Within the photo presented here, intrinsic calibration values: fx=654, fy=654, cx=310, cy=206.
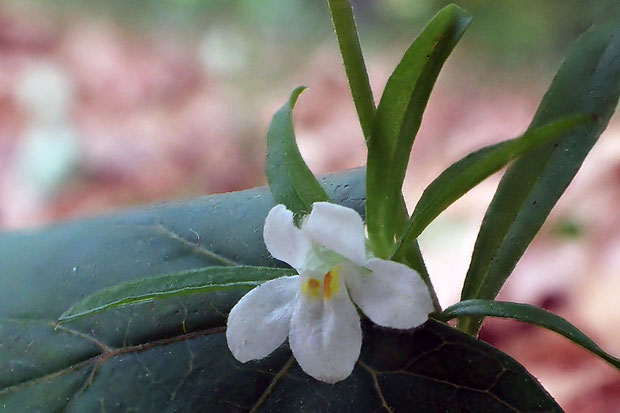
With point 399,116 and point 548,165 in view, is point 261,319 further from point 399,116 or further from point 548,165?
point 548,165

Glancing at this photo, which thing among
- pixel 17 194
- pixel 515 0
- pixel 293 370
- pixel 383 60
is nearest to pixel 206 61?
pixel 383 60

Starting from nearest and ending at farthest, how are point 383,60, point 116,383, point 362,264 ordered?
point 362,264
point 116,383
point 383,60

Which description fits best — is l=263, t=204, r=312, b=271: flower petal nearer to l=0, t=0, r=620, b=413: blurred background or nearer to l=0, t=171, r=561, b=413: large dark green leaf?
Result: l=0, t=171, r=561, b=413: large dark green leaf

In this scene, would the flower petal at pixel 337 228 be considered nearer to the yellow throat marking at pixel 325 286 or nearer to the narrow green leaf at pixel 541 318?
the yellow throat marking at pixel 325 286

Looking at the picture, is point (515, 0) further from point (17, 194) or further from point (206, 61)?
point (17, 194)

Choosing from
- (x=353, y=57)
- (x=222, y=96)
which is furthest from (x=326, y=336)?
(x=222, y=96)
